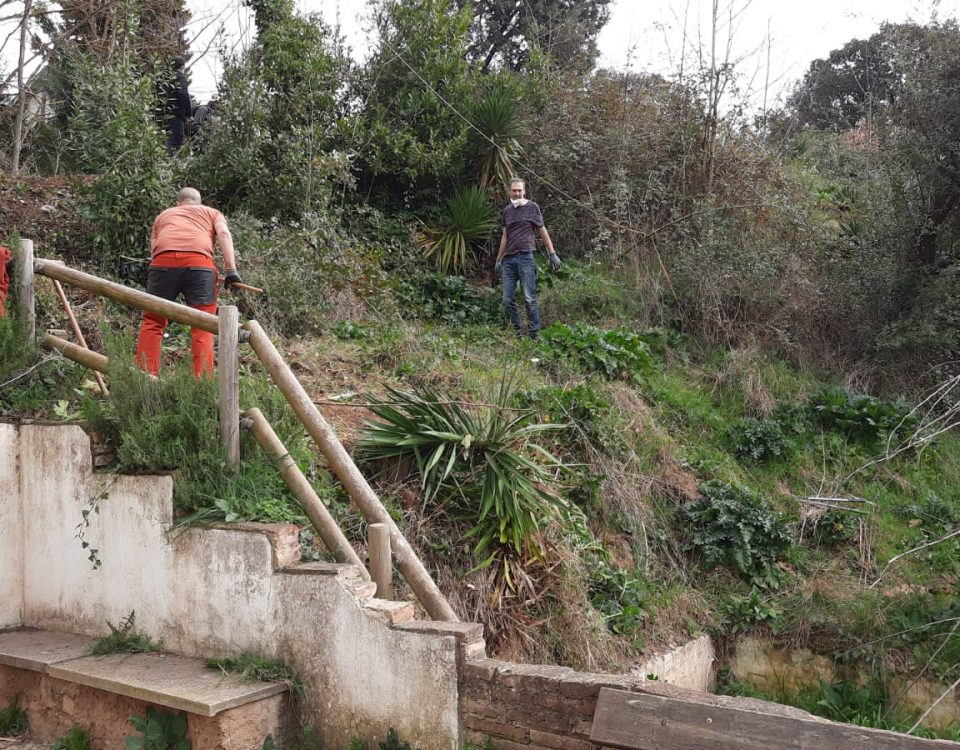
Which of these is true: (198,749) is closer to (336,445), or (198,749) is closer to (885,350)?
(336,445)

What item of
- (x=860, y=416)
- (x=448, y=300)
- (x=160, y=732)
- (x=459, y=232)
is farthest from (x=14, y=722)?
(x=459, y=232)

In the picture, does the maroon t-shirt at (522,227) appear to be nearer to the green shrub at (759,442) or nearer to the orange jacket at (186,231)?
the green shrub at (759,442)

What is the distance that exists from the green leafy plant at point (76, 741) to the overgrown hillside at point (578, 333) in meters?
1.47

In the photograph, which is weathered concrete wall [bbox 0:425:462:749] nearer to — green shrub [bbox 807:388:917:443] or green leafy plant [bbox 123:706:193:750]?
green leafy plant [bbox 123:706:193:750]

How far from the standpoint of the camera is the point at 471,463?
6.61 metres

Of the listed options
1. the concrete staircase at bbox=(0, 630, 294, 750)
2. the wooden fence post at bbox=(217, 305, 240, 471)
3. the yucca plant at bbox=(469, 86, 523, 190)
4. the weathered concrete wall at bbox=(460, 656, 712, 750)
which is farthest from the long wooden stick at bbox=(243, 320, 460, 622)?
the yucca plant at bbox=(469, 86, 523, 190)

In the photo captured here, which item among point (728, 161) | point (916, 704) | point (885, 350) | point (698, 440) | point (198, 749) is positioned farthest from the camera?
point (728, 161)

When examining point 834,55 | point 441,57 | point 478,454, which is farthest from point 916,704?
point 834,55

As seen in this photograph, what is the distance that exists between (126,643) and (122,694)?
530 millimetres

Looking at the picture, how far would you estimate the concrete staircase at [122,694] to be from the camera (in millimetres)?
4609

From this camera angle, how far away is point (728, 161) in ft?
42.1

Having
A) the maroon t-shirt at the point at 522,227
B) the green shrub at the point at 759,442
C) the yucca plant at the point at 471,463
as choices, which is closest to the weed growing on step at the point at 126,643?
the yucca plant at the point at 471,463

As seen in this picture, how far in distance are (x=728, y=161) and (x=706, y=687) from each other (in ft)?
25.5

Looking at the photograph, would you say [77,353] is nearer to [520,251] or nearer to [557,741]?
Answer: [557,741]
